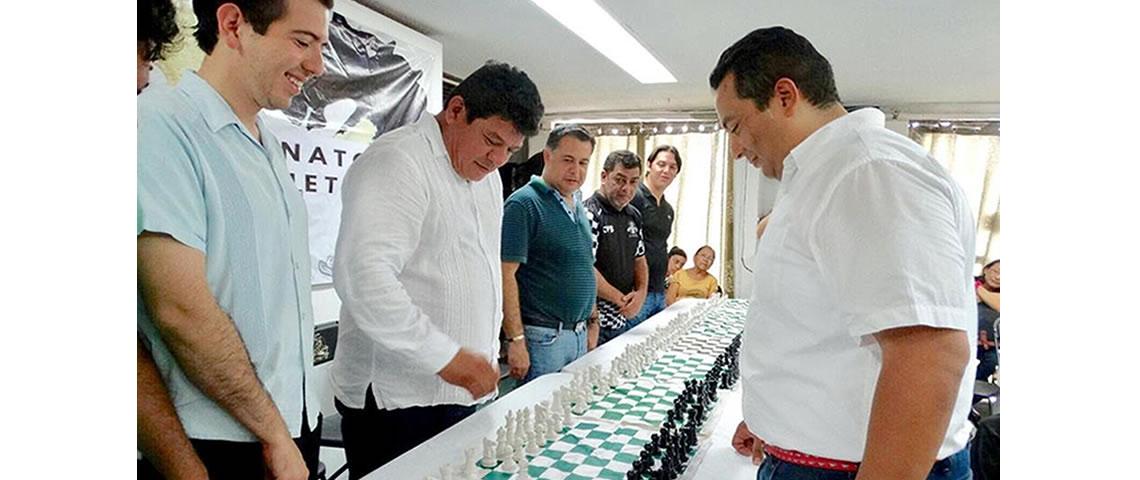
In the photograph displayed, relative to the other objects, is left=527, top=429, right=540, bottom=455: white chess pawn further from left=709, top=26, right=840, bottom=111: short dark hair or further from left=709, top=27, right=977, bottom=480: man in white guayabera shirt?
left=709, top=26, right=840, bottom=111: short dark hair

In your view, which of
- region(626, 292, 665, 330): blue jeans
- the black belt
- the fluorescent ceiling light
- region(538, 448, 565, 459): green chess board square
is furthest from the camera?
region(626, 292, 665, 330): blue jeans

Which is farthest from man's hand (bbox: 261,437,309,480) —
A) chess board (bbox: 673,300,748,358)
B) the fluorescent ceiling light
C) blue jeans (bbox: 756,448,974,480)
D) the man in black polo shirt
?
the man in black polo shirt

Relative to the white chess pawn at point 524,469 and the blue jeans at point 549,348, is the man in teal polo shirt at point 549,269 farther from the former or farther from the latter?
the white chess pawn at point 524,469

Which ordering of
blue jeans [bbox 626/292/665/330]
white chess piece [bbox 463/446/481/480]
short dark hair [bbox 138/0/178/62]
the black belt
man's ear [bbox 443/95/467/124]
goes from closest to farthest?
short dark hair [bbox 138/0/178/62] < white chess piece [bbox 463/446/481/480] < man's ear [bbox 443/95/467/124] < the black belt < blue jeans [bbox 626/292/665/330]

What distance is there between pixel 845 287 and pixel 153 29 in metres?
0.66

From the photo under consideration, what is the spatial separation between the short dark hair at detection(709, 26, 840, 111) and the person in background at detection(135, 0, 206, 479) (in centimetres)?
60

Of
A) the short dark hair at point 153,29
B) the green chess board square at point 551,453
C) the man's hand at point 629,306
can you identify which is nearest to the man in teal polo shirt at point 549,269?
the man's hand at point 629,306

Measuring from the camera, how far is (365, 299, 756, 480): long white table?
0.93 metres

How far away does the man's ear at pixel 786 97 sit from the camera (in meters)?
0.73

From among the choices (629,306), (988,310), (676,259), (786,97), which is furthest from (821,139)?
(629,306)

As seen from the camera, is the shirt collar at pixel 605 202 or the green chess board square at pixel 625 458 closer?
the green chess board square at pixel 625 458

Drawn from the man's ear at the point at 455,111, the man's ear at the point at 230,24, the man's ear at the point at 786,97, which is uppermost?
the man's ear at the point at 455,111

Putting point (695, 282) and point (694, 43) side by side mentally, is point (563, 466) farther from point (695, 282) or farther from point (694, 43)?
point (695, 282)

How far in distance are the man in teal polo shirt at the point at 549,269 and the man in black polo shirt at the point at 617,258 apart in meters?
0.24
